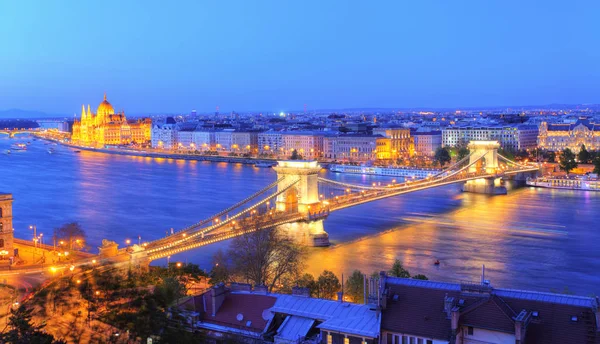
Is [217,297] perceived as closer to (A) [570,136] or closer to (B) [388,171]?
(B) [388,171]

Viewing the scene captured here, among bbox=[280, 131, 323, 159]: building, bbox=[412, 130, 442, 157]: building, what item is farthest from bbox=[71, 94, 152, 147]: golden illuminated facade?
bbox=[412, 130, 442, 157]: building

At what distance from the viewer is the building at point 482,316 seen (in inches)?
163

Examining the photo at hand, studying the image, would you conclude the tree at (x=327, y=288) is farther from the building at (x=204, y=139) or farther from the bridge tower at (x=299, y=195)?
the building at (x=204, y=139)

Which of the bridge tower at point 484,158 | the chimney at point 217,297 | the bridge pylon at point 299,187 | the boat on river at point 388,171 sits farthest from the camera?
the boat on river at point 388,171

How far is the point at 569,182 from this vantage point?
75.9 feet

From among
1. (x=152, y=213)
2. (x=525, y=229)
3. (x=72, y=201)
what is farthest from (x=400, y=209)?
(x=72, y=201)

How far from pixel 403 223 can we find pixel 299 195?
2522mm

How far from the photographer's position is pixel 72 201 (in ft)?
59.9

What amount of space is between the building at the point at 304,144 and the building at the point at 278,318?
3159 centimetres

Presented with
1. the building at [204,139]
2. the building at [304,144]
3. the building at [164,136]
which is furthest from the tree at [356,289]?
the building at [164,136]

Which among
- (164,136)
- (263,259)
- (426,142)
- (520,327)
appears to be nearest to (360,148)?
(426,142)

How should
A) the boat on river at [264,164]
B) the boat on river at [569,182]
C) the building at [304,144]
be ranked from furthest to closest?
the building at [304,144] → the boat on river at [264,164] → the boat on river at [569,182]

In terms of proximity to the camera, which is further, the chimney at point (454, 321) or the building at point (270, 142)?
the building at point (270, 142)

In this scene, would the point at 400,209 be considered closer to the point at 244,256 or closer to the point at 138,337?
the point at 244,256
